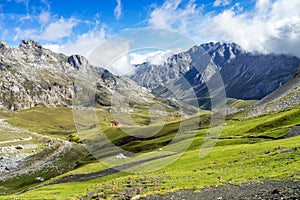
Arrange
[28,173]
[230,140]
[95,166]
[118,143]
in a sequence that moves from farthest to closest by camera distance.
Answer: [118,143] < [28,173] < [95,166] < [230,140]

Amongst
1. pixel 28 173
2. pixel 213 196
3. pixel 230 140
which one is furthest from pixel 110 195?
pixel 28 173

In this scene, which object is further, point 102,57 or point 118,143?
point 118,143

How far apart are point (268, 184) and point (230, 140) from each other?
62.6 m

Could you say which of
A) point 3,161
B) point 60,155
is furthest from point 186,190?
point 3,161

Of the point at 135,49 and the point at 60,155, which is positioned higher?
the point at 135,49

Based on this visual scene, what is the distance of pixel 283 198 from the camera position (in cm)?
2464

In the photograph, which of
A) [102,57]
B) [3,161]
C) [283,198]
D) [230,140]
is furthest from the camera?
[3,161]

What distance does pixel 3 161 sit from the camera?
478 ft

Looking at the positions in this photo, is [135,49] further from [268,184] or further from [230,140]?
[230,140]

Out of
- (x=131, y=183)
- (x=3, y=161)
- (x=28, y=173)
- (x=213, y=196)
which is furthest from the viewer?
(x=3, y=161)

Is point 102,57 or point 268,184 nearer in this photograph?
point 268,184

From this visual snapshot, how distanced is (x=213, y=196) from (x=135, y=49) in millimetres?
22627

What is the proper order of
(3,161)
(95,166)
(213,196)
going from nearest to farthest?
(213,196), (95,166), (3,161)

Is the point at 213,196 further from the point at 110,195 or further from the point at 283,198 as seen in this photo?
the point at 110,195
